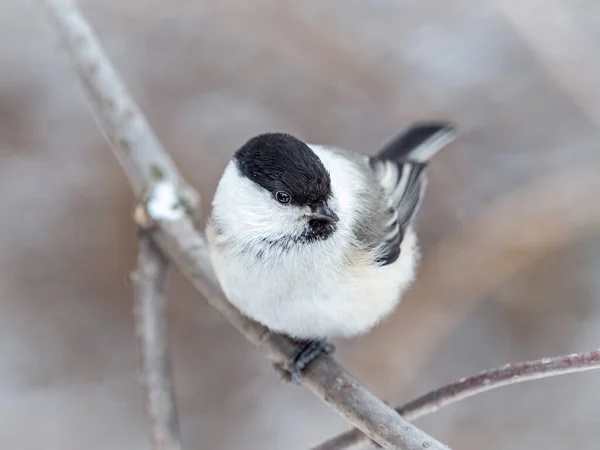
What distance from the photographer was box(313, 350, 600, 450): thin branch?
34.6 inches

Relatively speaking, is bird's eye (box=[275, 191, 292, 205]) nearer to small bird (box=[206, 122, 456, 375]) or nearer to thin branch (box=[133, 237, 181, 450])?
small bird (box=[206, 122, 456, 375])

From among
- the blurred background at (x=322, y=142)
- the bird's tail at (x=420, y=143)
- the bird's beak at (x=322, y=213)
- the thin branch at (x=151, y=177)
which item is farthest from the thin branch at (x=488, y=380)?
the blurred background at (x=322, y=142)

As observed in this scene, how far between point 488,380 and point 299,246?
42cm

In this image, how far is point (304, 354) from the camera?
1.27m

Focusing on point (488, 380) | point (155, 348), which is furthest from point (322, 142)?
point (488, 380)

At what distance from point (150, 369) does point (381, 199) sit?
645 millimetres

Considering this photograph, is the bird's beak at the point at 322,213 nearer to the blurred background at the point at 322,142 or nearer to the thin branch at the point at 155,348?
the thin branch at the point at 155,348

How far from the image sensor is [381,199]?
146 centimetres

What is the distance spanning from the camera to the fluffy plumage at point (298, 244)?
3.74 feet

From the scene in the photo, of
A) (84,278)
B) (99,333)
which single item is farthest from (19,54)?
(99,333)

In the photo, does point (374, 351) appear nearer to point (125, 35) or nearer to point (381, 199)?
point (381, 199)

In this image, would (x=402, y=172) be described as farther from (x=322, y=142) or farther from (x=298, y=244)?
(x=322, y=142)

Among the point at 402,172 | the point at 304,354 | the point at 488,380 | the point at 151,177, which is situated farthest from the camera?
the point at 402,172

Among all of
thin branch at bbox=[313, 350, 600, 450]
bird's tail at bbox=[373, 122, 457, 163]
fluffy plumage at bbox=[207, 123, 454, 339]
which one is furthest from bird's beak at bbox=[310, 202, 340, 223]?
bird's tail at bbox=[373, 122, 457, 163]
